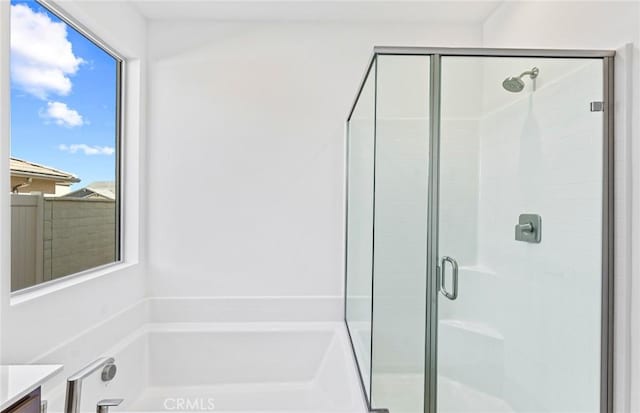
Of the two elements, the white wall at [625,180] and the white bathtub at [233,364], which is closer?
the white wall at [625,180]

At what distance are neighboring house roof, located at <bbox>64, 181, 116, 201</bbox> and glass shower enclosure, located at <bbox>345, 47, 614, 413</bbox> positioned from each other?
1532mm

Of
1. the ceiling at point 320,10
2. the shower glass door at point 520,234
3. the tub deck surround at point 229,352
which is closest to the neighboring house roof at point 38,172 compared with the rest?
the tub deck surround at point 229,352

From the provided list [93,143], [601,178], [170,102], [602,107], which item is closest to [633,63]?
[602,107]

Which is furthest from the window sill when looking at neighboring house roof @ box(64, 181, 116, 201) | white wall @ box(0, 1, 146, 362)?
neighboring house roof @ box(64, 181, 116, 201)

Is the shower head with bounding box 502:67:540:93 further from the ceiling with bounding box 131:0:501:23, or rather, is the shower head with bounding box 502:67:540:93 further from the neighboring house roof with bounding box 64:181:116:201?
the neighboring house roof with bounding box 64:181:116:201

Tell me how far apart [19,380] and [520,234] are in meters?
1.96

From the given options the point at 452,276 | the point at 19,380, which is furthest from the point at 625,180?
the point at 19,380

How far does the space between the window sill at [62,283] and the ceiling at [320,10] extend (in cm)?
160

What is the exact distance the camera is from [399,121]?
4.77ft

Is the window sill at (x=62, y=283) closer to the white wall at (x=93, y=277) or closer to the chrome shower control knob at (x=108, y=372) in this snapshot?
the white wall at (x=93, y=277)

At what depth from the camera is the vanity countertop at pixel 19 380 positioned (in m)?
0.98

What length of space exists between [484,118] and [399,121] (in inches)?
23.9

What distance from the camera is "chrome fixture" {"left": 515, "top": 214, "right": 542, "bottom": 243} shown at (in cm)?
175

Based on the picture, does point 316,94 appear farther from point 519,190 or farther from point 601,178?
point 601,178
